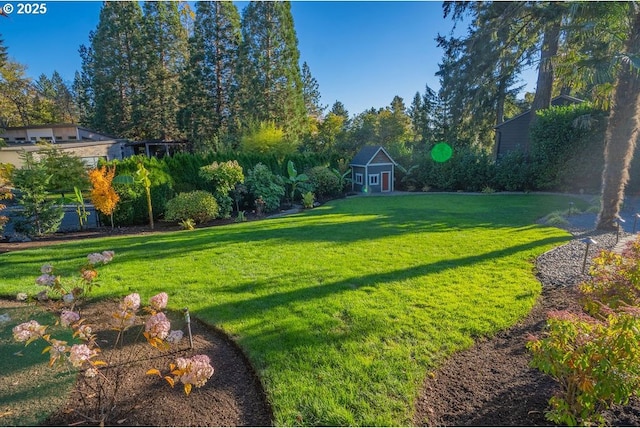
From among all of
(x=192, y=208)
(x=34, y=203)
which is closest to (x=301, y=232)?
(x=192, y=208)

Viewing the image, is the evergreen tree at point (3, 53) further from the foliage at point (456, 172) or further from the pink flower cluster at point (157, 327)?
the pink flower cluster at point (157, 327)

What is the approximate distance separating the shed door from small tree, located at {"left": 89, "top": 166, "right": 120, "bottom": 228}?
1383 centimetres

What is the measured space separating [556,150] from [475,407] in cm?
1672

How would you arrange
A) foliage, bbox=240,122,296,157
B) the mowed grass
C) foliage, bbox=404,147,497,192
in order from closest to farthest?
the mowed grass, foliage, bbox=404,147,497,192, foliage, bbox=240,122,296,157

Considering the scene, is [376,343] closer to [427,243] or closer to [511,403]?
[511,403]

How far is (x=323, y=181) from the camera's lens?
1725 cm

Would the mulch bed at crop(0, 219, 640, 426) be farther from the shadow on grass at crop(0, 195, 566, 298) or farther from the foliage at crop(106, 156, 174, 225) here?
the foliage at crop(106, 156, 174, 225)

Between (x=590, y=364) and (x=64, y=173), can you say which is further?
(x=64, y=173)

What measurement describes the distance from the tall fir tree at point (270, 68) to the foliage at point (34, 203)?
65.0 ft

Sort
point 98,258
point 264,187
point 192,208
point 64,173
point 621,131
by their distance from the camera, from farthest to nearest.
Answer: point 264,187, point 64,173, point 192,208, point 621,131, point 98,258

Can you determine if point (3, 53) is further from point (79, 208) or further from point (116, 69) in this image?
point (79, 208)

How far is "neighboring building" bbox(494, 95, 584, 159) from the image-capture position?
2031 cm

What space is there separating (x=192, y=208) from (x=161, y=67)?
28417mm

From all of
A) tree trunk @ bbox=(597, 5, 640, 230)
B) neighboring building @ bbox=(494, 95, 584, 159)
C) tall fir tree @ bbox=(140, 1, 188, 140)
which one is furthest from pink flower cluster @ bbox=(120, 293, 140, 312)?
tall fir tree @ bbox=(140, 1, 188, 140)
